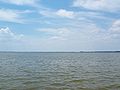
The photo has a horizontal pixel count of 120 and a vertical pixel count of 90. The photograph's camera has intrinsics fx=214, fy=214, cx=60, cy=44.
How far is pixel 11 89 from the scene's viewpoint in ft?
78.0

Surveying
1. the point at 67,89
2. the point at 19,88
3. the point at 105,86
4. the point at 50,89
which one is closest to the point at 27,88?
the point at 19,88

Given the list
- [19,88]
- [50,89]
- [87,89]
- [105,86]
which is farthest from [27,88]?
[105,86]

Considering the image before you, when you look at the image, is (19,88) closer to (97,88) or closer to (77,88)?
(77,88)

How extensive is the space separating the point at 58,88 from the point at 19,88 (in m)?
4.45

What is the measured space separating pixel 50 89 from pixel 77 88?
10.2 feet

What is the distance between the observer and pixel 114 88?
24.8 metres

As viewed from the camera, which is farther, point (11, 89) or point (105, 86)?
point (105, 86)

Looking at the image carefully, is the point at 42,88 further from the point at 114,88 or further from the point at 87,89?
the point at 114,88

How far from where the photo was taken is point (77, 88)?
81.1 ft

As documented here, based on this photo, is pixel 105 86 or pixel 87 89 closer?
pixel 87 89

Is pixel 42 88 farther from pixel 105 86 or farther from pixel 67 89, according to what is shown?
pixel 105 86

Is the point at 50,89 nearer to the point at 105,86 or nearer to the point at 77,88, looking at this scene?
the point at 77,88

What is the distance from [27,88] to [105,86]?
9.31m

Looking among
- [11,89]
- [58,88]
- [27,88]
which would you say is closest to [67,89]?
[58,88]
